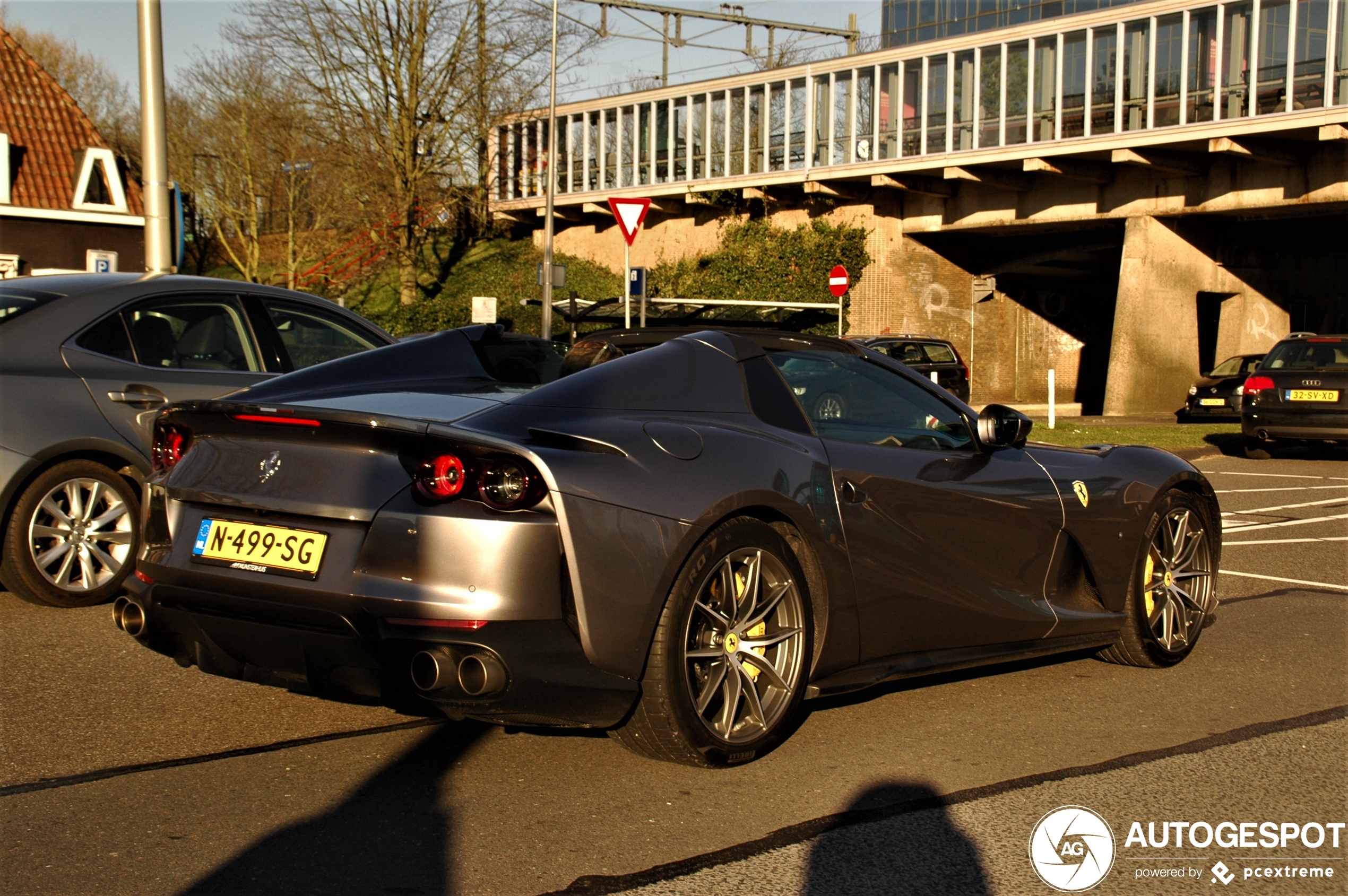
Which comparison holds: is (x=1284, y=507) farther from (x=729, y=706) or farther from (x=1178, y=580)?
(x=729, y=706)

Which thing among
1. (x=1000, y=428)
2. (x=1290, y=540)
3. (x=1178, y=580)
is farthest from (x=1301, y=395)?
(x=1000, y=428)

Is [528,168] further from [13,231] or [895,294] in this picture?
[13,231]

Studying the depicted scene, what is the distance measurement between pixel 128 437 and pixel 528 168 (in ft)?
135

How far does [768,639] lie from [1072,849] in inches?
43.5

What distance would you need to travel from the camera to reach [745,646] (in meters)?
4.07

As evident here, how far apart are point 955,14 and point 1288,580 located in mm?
49738

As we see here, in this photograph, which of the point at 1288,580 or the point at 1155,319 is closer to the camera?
the point at 1288,580

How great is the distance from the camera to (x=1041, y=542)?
5.09 m

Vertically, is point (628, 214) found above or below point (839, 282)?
above

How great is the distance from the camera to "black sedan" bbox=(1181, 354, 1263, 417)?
83.6 feet

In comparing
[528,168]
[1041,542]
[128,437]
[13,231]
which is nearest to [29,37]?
[528,168]

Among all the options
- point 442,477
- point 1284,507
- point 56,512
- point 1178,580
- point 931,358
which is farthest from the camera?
point 931,358

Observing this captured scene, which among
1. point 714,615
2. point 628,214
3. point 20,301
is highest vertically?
point 628,214

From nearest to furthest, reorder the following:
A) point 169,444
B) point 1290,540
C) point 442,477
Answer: point 442,477 → point 169,444 → point 1290,540
